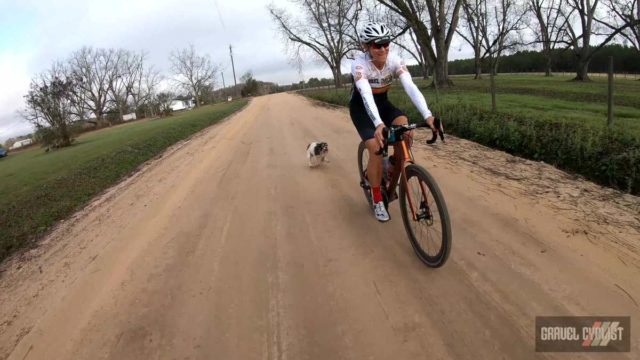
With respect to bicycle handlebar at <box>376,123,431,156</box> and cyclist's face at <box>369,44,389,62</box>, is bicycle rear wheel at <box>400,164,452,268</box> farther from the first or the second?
cyclist's face at <box>369,44,389,62</box>

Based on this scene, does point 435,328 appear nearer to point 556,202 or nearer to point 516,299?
point 516,299

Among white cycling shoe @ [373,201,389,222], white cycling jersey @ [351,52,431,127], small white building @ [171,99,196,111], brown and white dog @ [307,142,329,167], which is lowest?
white cycling shoe @ [373,201,389,222]

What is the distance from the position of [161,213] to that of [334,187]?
8.45 ft

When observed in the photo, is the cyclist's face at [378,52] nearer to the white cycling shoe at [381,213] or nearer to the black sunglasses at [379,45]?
the black sunglasses at [379,45]

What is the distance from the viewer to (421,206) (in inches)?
164

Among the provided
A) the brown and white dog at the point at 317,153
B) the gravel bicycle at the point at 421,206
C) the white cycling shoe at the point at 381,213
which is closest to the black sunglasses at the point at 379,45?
the gravel bicycle at the point at 421,206

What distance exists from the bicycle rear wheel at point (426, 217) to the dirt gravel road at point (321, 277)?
159 millimetres

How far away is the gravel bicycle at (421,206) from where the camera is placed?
3811mm

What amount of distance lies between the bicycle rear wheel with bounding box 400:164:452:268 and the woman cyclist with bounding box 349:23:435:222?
396 millimetres

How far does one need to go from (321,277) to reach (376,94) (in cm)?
210

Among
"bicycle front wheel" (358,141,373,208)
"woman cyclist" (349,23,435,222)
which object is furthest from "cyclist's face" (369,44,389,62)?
"bicycle front wheel" (358,141,373,208)

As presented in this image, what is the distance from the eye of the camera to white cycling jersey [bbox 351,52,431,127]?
4324mm

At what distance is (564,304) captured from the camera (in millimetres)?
3299

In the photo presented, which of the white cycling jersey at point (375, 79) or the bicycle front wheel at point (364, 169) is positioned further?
the bicycle front wheel at point (364, 169)
